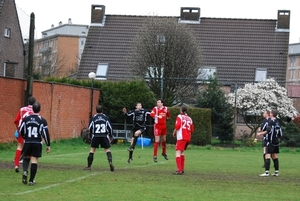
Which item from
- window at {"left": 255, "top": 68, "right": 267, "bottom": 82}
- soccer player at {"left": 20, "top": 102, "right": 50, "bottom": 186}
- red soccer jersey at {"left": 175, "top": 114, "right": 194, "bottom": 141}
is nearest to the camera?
soccer player at {"left": 20, "top": 102, "right": 50, "bottom": 186}

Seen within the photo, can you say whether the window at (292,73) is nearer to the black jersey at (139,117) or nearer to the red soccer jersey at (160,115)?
the red soccer jersey at (160,115)

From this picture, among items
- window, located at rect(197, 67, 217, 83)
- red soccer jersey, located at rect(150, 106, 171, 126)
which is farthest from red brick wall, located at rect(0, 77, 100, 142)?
window, located at rect(197, 67, 217, 83)

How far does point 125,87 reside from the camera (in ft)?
132

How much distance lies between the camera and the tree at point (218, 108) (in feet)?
133

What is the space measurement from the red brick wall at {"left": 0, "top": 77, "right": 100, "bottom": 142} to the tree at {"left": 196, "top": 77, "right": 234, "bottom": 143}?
6.45 meters

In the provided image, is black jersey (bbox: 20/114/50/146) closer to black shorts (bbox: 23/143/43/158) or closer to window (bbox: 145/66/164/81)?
black shorts (bbox: 23/143/43/158)

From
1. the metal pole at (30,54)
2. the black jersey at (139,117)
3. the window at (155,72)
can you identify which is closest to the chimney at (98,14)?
the window at (155,72)

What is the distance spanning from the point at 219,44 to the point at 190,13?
5079mm

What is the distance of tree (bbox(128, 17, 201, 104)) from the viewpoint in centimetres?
4588

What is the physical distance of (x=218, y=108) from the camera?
1639 inches

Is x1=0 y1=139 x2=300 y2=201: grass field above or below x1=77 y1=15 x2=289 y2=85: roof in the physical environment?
below

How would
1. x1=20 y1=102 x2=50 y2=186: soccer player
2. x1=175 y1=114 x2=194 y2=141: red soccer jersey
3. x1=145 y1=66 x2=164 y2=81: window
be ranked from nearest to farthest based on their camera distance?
x1=20 y1=102 x2=50 y2=186: soccer player → x1=175 y1=114 x2=194 y2=141: red soccer jersey → x1=145 y1=66 x2=164 y2=81: window

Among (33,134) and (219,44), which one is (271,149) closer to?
(33,134)

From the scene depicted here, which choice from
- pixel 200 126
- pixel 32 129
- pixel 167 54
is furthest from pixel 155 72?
pixel 32 129
